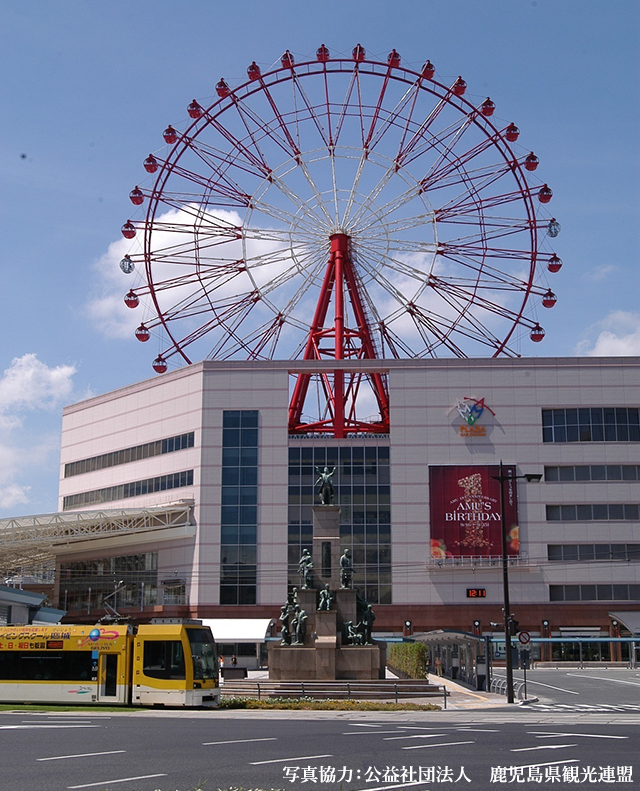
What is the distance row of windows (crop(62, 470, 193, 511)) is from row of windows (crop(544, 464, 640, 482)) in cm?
2916

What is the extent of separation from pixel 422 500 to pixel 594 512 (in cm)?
1327

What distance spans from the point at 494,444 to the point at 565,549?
31.8 ft

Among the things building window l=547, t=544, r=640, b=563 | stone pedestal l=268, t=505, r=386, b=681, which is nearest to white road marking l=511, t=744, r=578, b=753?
stone pedestal l=268, t=505, r=386, b=681

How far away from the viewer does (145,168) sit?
238ft

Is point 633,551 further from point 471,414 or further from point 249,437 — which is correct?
point 249,437

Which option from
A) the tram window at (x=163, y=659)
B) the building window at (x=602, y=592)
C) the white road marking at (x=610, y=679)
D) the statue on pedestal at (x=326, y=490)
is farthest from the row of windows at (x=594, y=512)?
the tram window at (x=163, y=659)

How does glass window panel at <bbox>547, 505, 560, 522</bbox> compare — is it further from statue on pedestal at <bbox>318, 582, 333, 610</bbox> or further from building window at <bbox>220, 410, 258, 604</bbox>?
statue on pedestal at <bbox>318, 582, 333, 610</bbox>

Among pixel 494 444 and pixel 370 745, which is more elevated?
pixel 494 444

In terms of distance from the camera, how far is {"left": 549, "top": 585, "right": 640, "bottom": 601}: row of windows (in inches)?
3019

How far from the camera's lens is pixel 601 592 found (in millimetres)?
76688

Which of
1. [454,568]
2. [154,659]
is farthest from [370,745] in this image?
[454,568]

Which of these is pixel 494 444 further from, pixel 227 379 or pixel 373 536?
pixel 227 379

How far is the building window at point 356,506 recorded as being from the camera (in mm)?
77562

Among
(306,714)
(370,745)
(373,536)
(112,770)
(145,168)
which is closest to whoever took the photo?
(112,770)
